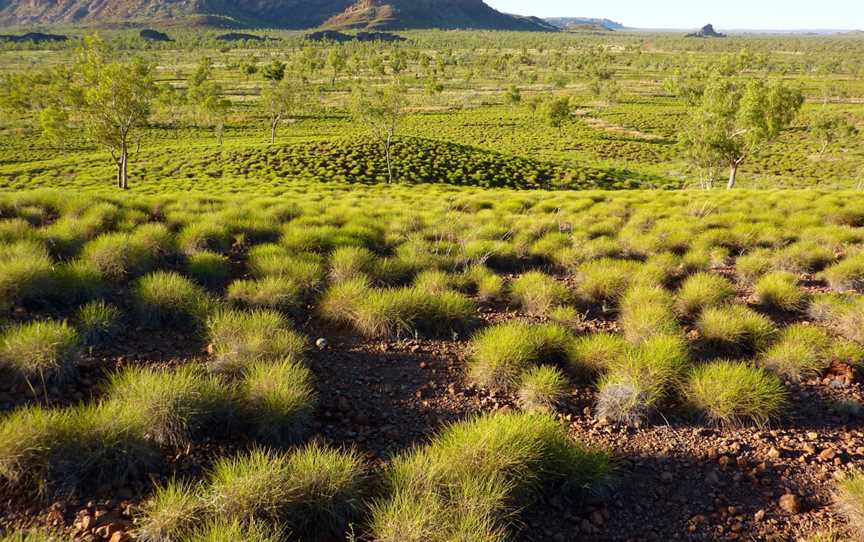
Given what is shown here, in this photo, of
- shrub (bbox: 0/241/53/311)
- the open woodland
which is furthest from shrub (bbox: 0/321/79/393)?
shrub (bbox: 0/241/53/311)

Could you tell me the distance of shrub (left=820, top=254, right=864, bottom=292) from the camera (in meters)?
9.00

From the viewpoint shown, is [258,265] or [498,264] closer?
[258,265]

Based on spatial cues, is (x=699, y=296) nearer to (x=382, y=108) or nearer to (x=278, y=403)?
(x=278, y=403)

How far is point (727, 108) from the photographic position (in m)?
32.1

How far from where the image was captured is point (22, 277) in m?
6.35

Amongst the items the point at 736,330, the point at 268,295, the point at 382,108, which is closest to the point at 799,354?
the point at 736,330

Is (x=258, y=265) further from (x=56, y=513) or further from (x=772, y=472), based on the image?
(x=772, y=472)

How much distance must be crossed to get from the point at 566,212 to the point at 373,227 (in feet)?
23.1

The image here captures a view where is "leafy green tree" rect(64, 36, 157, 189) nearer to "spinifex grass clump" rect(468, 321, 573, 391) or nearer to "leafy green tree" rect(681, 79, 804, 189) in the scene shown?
"spinifex grass clump" rect(468, 321, 573, 391)

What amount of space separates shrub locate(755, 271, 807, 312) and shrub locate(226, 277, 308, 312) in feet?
25.3

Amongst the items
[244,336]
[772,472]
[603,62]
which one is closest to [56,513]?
[244,336]

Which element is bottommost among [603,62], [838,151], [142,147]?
[142,147]

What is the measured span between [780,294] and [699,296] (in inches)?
63.5

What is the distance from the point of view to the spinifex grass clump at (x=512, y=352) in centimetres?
564
